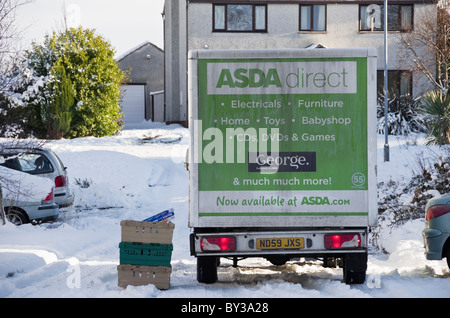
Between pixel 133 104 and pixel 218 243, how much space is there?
41595 millimetres

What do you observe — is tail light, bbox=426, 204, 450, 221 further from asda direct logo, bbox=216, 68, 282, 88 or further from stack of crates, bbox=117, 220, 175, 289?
stack of crates, bbox=117, 220, 175, 289

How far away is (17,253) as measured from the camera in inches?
396

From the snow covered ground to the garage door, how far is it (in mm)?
28100

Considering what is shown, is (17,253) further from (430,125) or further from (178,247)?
(430,125)

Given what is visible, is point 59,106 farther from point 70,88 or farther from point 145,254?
point 145,254

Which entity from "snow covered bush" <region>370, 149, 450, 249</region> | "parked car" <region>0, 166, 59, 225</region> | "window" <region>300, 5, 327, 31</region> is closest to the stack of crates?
"snow covered bush" <region>370, 149, 450, 249</region>

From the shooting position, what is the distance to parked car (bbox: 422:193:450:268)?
8.44 m

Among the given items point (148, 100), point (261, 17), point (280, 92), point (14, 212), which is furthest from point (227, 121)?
point (148, 100)

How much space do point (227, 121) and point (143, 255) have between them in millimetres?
1886

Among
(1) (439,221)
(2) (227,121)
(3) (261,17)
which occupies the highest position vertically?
(3) (261,17)

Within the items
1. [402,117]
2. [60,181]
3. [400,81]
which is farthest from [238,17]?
[60,181]

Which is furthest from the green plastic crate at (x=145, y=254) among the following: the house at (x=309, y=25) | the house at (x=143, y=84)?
the house at (x=143, y=84)

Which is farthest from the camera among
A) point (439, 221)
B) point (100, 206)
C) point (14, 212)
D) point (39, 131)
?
point (39, 131)
